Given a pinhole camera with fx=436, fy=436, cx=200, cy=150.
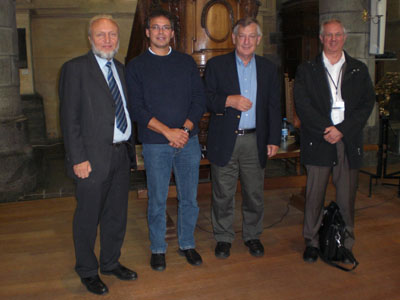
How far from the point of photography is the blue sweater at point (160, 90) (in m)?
2.81

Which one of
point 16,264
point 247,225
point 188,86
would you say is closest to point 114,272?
point 16,264

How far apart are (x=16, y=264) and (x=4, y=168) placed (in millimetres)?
2153

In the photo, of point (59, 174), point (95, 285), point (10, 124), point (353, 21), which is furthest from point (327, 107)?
point (59, 174)

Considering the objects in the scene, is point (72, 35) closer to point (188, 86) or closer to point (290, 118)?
point (290, 118)

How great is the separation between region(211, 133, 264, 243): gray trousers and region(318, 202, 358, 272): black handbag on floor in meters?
0.49

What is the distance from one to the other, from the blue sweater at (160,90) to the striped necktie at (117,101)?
4.8 inches

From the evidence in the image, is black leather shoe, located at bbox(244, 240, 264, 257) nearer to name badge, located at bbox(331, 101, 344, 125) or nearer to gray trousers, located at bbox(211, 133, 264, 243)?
gray trousers, located at bbox(211, 133, 264, 243)

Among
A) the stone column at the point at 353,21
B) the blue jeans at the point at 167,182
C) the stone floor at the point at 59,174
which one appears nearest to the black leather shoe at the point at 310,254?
the blue jeans at the point at 167,182

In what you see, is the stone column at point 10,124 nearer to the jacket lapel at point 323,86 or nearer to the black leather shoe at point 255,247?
the black leather shoe at point 255,247

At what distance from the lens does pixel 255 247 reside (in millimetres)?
3275

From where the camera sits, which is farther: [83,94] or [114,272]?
[114,272]

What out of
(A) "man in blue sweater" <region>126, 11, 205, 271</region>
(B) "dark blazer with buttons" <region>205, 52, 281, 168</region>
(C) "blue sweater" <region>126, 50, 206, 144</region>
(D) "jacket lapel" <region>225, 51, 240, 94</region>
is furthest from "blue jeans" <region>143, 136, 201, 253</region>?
(D) "jacket lapel" <region>225, 51, 240, 94</region>

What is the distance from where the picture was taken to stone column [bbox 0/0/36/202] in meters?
5.04

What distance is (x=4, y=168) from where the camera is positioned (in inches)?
199
